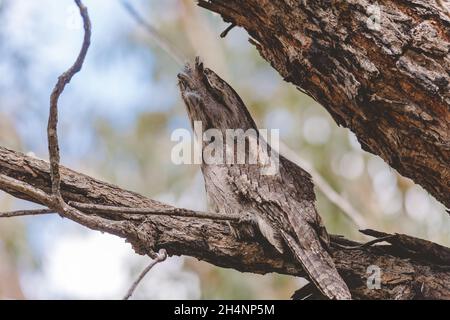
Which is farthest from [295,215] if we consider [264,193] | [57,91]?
[57,91]

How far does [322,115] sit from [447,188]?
14.6ft

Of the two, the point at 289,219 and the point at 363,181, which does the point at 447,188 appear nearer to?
the point at 289,219

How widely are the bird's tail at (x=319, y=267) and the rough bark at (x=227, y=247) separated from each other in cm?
5

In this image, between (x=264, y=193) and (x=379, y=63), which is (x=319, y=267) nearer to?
(x=264, y=193)

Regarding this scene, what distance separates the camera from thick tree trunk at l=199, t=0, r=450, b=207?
1.43m

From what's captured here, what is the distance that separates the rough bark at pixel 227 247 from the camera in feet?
5.08

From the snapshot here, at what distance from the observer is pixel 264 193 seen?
174 centimetres

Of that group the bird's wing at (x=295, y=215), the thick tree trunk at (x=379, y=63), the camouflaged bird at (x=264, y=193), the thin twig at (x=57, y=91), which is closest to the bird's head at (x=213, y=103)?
the camouflaged bird at (x=264, y=193)

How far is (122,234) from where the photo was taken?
1.49 meters

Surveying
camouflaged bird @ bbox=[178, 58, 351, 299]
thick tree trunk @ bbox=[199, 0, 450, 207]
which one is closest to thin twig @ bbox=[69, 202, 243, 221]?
camouflaged bird @ bbox=[178, 58, 351, 299]

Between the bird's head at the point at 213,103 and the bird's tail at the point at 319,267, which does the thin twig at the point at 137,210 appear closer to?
the bird's tail at the point at 319,267

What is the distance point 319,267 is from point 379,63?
1.77ft

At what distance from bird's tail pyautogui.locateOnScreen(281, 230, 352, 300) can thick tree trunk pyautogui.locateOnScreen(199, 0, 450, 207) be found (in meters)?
0.32

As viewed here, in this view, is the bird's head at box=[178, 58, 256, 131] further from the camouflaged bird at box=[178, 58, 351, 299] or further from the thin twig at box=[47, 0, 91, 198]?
the thin twig at box=[47, 0, 91, 198]
